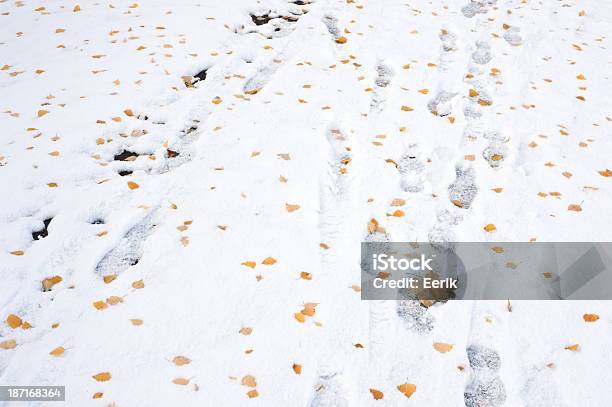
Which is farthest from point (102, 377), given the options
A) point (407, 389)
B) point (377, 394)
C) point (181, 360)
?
point (407, 389)

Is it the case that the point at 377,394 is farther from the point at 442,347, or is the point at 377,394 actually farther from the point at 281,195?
the point at 281,195

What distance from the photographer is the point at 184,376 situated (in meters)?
1.90

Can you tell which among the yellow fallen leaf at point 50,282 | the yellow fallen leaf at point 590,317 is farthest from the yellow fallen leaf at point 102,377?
the yellow fallen leaf at point 590,317

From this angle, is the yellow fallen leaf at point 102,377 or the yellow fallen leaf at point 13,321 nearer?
the yellow fallen leaf at point 102,377

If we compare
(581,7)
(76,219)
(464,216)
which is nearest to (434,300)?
(464,216)

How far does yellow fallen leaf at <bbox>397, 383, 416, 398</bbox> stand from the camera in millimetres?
1890

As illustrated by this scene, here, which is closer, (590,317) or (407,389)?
(407,389)

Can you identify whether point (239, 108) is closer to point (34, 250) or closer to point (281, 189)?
point (281, 189)

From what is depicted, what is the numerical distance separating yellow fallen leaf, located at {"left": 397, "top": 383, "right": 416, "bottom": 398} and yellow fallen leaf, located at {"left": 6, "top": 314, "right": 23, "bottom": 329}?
1.84 metres

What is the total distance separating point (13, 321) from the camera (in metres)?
A: 2.04

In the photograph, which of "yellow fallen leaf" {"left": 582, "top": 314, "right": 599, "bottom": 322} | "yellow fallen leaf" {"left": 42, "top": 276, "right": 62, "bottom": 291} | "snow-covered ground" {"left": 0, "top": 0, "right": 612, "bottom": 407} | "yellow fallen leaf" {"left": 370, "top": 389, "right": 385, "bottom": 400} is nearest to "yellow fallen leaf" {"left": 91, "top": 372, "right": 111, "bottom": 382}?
"snow-covered ground" {"left": 0, "top": 0, "right": 612, "bottom": 407}

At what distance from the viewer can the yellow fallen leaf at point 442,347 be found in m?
2.05

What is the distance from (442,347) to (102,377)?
1.60m

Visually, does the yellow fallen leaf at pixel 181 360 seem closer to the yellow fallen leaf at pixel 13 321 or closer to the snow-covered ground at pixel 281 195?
the snow-covered ground at pixel 281 195
